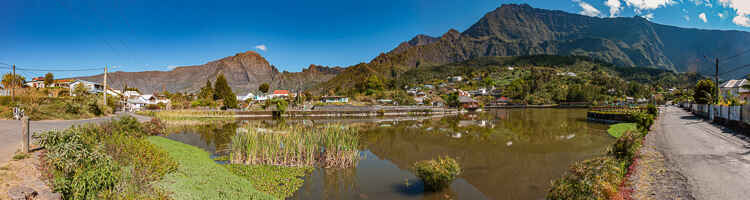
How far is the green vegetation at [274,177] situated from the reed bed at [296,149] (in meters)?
0.64

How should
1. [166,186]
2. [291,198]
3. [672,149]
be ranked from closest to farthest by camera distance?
[166,186] < [291,198] < [672,149]

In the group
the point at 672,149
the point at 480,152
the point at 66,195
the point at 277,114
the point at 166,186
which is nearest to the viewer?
the point at 66,195

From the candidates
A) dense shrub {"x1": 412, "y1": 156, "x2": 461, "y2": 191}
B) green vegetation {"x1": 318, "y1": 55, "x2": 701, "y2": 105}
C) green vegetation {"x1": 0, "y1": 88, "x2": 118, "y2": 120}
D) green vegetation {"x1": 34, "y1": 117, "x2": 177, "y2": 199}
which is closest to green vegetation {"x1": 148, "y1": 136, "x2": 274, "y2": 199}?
green vegetation {"x1": 34, "y1": 117, "x2": 177, "y2": 199}

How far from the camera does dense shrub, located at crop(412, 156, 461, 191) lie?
8172mm

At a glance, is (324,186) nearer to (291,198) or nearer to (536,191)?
(291,198)

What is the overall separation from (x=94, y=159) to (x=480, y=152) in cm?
1434

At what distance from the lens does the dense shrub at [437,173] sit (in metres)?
8.17

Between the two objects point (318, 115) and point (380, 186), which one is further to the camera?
point (318, 115)

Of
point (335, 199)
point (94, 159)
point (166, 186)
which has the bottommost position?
point (335, 199)

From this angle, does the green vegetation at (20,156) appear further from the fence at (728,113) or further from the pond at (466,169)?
the fence at (728,113)

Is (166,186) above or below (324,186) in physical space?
above

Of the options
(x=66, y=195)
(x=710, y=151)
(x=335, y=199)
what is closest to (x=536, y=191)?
(x=335, y=199)

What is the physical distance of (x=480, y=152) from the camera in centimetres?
1535

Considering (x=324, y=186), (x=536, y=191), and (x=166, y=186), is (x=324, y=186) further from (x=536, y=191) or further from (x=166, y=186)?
(x=536, y=191)
